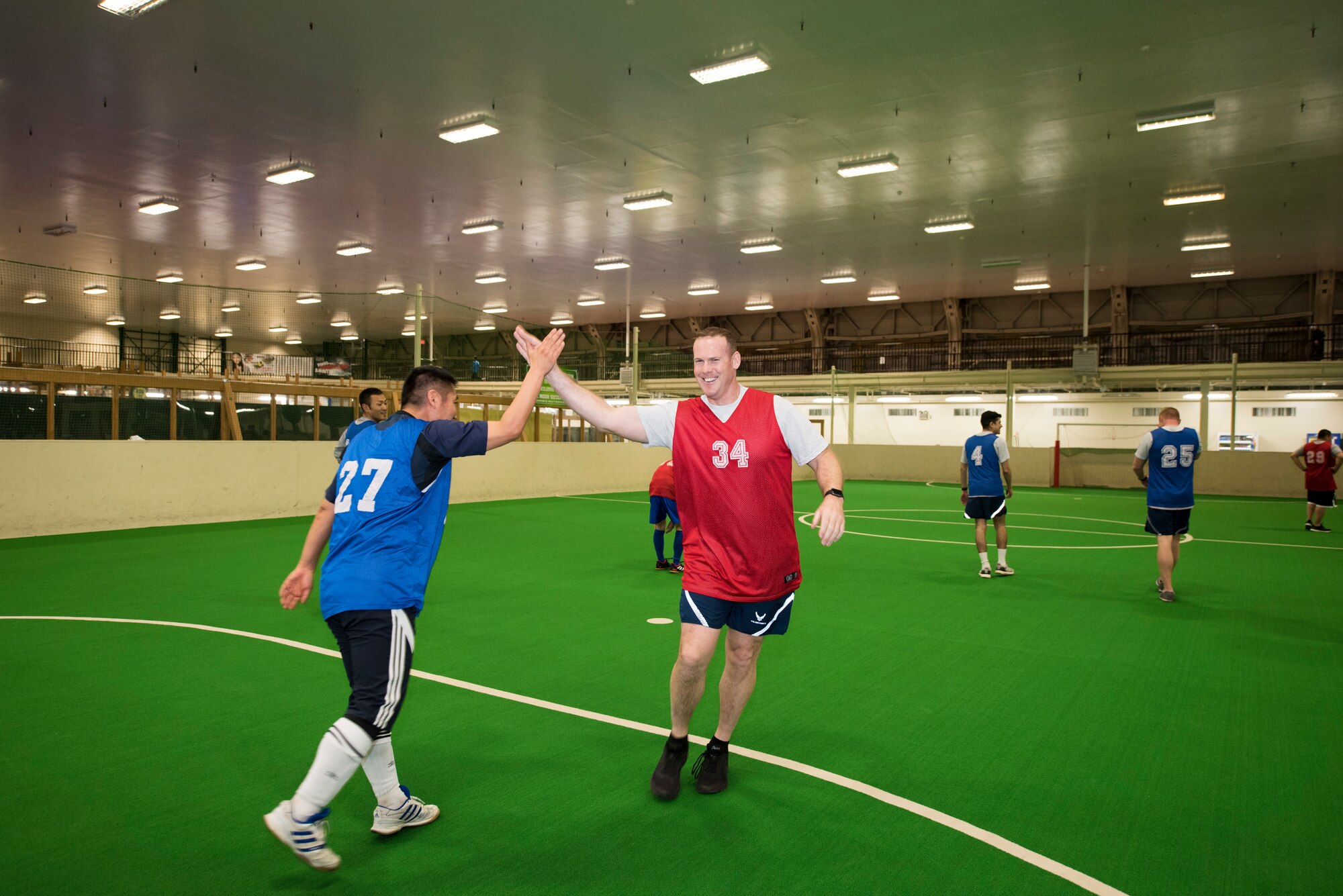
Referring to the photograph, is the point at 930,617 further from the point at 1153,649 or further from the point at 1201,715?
the point at 1201,715

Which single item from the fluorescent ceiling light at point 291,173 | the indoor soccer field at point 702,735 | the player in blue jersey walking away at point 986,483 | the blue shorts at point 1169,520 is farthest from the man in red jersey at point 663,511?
the fluorescent ceiling light at point 291,173

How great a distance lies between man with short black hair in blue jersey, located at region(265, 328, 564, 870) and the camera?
2.90 meters

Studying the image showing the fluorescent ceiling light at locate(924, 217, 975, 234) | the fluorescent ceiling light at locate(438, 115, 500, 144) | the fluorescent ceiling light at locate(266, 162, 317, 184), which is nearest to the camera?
the fluorescent ceiling light at locate(438, 115, 500, 144)

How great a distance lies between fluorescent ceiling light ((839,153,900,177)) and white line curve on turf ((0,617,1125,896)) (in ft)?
48.6

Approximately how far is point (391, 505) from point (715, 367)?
1456mm

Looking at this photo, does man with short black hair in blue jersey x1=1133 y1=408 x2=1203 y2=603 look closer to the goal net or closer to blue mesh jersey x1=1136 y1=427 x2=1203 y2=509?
blue mesh jersey x1=1136 y1=427 x2=1203 y2=509

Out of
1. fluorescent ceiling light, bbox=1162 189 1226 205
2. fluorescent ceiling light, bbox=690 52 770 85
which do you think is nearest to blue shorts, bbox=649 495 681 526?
fluorescent ceiling light, bbox=690 52 770 85

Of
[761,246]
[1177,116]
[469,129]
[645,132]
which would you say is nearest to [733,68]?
[645,132]

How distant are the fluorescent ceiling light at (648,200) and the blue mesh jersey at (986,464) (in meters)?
12.2

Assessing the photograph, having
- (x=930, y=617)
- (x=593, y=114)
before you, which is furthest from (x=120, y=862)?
(x=593, y=114)

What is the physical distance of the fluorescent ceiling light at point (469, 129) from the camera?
50.4 feet

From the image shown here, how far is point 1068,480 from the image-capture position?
1102 inches

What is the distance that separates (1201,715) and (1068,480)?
25.1 m

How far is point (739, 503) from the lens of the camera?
3639mm
